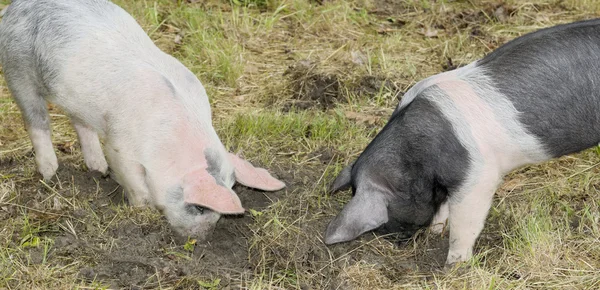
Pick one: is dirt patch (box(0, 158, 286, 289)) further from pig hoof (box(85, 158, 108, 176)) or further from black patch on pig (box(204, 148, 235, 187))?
black patch on pig (box(204, 148, 235, 187))

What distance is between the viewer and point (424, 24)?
26.6 feet

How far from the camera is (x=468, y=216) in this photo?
15.6 feet

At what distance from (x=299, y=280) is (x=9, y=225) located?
1.80 meters

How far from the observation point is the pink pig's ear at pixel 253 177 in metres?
5.04

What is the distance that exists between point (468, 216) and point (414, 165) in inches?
16.4

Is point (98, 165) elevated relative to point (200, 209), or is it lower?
lower

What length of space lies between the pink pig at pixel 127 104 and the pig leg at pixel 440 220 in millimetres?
946

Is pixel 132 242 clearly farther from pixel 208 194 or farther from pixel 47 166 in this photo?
pixel 47 166

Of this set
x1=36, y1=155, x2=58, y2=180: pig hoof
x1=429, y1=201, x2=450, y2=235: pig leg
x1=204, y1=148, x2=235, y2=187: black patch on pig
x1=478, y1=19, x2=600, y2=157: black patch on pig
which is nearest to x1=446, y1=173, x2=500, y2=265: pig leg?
x1=429, y1=201, x2=450, y2=235: pig leg

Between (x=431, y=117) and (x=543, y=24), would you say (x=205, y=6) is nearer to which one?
(x=543, y=24)

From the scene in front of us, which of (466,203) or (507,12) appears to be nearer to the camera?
(466,203)

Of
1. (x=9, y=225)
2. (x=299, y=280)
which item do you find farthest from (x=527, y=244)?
(x=9, y=225)

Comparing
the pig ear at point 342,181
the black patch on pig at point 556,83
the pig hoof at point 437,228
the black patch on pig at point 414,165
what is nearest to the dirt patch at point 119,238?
the pig ear at point 342,181

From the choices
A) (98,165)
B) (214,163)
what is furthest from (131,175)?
(98,165)
